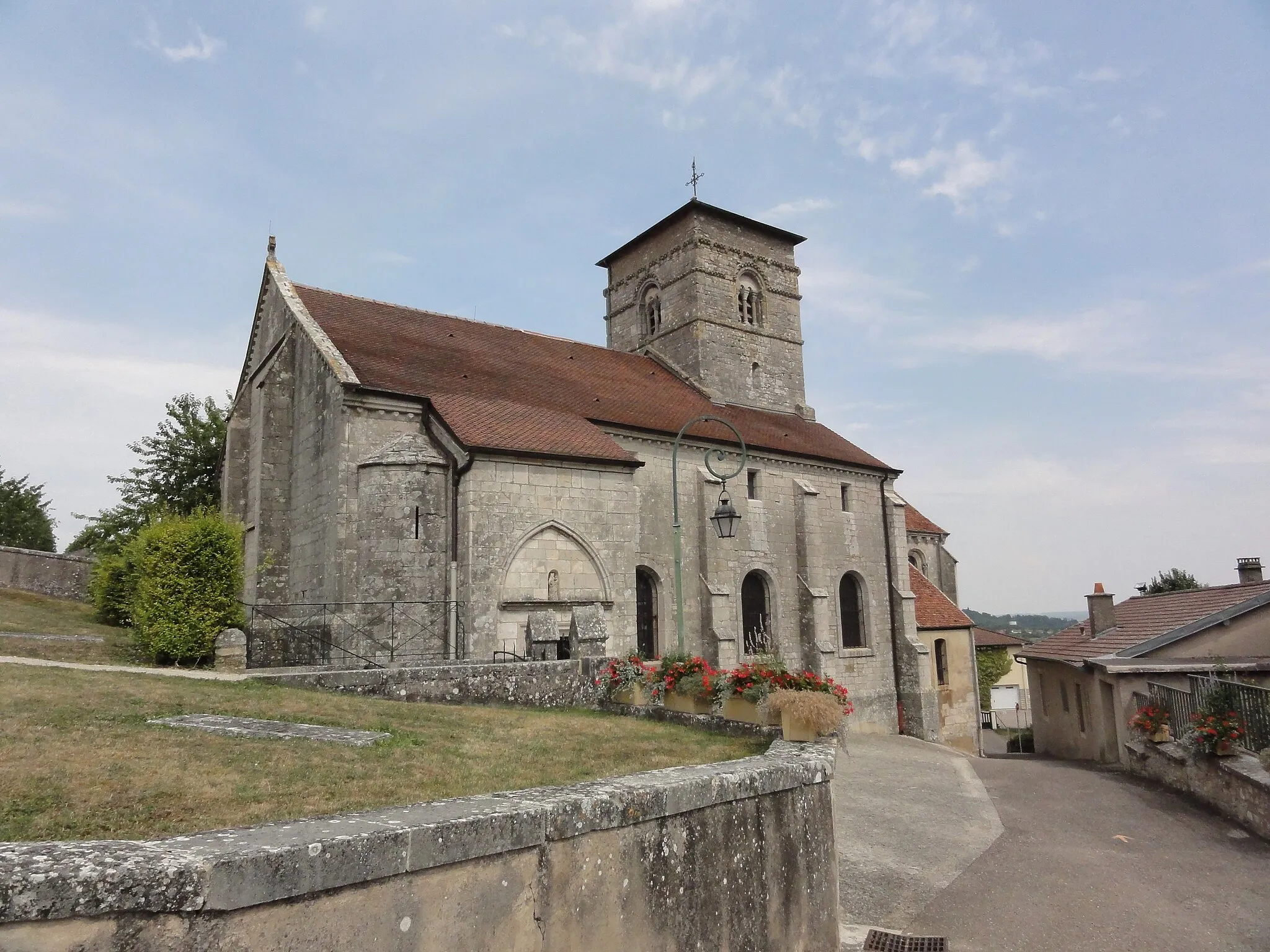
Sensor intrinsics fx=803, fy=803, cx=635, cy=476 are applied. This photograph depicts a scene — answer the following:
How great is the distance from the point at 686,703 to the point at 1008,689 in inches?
1817

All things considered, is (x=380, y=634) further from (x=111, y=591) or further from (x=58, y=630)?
(x=111, y=591)

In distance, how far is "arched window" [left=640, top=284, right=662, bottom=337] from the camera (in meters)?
29.7

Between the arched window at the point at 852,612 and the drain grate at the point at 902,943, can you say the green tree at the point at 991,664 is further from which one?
the drain grate at the point at 902,943

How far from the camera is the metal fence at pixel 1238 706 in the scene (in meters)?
10.4

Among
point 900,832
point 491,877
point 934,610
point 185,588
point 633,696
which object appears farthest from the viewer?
point 934,610

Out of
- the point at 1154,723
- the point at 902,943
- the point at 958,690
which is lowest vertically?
the point at 958,690

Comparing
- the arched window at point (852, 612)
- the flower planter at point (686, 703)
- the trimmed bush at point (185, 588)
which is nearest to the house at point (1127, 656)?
the arched window at point (852, 612)

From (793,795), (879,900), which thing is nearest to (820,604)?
(879,900)

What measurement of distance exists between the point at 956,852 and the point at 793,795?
467 cm

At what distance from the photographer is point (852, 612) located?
25.5 metres

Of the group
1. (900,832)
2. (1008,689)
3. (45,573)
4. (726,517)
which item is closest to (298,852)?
(900,832)

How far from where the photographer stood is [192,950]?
2.80m

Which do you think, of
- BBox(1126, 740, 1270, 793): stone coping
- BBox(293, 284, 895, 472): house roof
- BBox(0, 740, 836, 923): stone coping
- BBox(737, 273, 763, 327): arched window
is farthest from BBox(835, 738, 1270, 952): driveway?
BBox(737, 273, 763, 327): arched window

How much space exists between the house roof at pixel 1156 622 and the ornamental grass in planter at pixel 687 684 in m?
10.8
